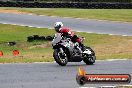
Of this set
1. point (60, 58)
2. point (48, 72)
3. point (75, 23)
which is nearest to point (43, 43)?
point (75, 23)

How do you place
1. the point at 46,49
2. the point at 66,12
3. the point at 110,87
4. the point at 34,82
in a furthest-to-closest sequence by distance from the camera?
1. the point at 66,12
2. the point at 46,49
3. the point at 34,82
4. the point at 110,87

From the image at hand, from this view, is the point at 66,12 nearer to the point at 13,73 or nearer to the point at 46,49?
the point at 46,49

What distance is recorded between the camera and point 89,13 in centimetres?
4338

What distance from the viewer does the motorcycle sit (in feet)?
55.6

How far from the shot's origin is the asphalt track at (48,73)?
39.7 ft

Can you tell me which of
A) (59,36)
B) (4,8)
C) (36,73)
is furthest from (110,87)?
(4,8)

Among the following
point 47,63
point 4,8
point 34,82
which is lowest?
point 4,8

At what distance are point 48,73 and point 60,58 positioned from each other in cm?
258

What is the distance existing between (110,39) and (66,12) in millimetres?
13172

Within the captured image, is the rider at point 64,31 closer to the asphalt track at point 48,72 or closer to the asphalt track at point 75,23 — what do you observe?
the asphalt track at point 48,72

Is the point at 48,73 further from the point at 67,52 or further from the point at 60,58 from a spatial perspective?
the point at 67,52

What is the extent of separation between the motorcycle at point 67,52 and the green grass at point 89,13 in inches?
895

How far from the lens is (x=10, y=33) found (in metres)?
33.6

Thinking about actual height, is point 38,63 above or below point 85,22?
above
